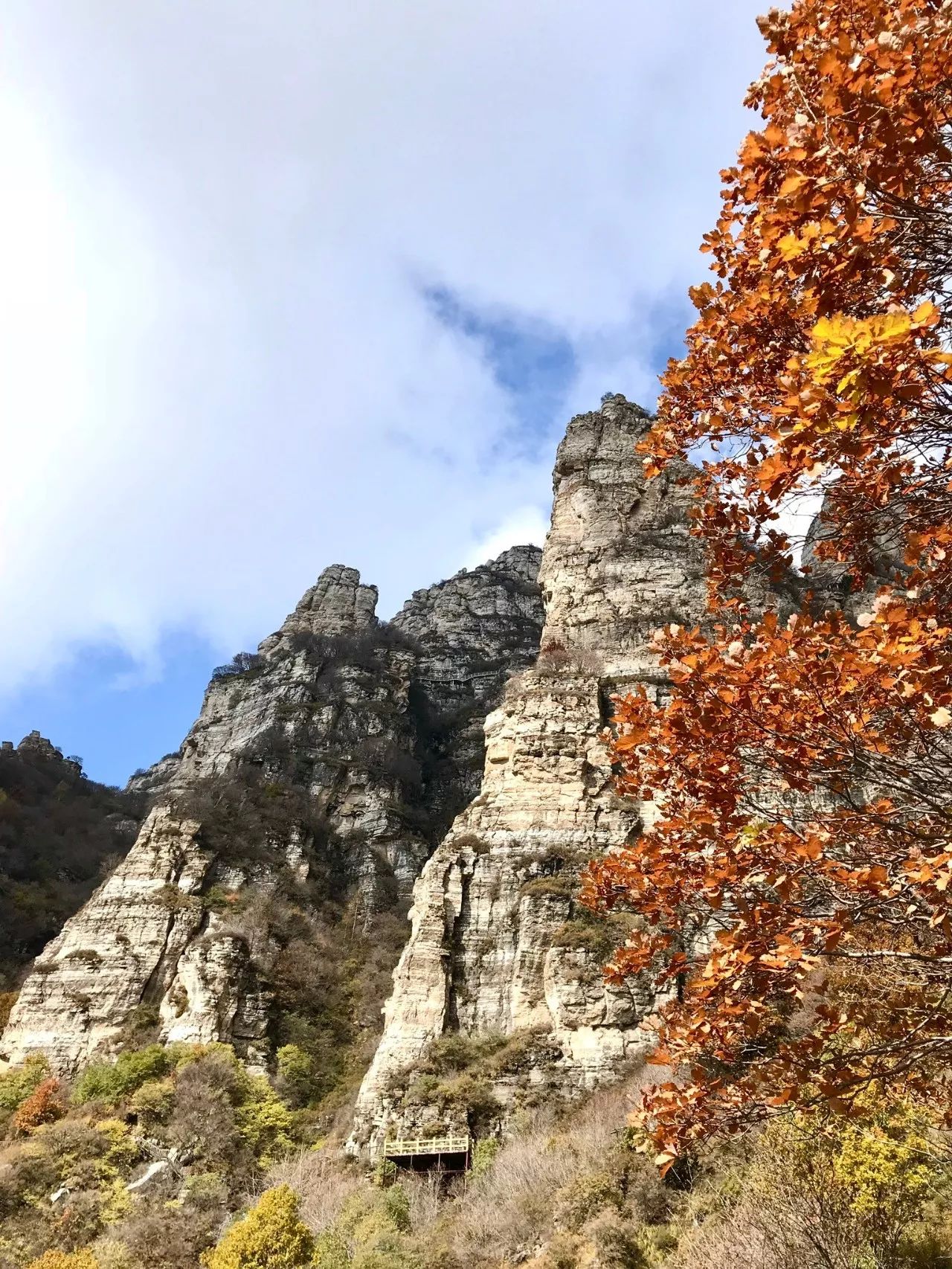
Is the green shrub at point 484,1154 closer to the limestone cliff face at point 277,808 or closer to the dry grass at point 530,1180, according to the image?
the dry grass at point 530,1180

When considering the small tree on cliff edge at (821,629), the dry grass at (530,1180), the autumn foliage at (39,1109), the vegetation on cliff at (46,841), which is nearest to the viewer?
the small tree on cliff edge at (821,629)

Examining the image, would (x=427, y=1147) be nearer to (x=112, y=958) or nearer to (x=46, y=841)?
(x=112, y=958)

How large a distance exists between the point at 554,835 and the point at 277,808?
75.3 feet

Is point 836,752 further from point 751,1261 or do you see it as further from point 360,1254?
point 360,1254

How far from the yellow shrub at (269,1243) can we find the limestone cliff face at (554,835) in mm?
7122

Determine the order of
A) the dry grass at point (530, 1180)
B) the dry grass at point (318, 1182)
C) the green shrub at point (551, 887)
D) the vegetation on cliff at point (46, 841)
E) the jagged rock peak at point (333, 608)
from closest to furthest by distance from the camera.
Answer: the dry grass at point (530, 1180) < the dry grass at point (318, 1182) < the green shrub at point (551, 887) < the vegetation on cliff at point (46, 841) < the jagged rock peak at point (333, 608)

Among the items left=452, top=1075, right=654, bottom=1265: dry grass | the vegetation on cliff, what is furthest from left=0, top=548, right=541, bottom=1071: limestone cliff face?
left=452, top=1075, right=654, bottom=1265: dry grass

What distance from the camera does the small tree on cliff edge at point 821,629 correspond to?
11.2 feet

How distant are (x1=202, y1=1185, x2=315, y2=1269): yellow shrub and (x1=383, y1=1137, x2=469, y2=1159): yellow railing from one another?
6.23 metres

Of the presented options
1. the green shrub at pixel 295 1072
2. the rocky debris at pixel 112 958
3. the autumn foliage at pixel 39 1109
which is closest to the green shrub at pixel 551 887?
the green shrub at pixel 295 1072

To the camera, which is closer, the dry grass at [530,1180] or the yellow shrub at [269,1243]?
the yellow shrub at [269,1243]

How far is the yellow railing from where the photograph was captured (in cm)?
2017

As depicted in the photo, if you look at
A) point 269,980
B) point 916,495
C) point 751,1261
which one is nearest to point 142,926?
point 269,980

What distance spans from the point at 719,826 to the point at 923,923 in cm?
138
